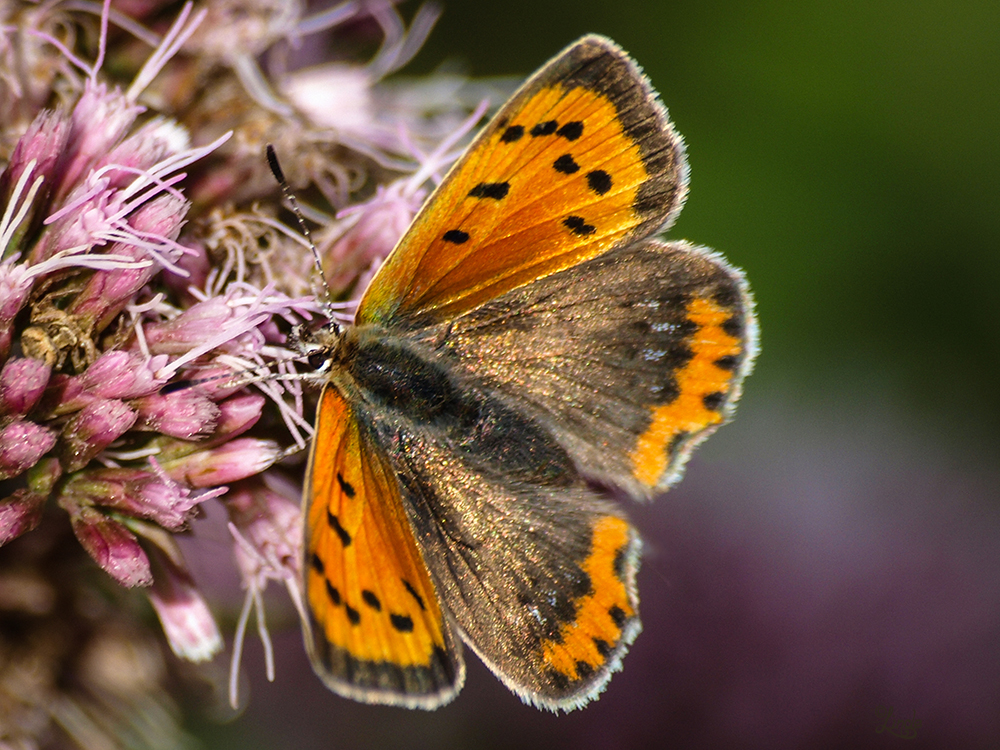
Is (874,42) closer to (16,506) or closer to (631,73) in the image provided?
(631,73)

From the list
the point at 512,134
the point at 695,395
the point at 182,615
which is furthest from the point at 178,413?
the point at 695,395

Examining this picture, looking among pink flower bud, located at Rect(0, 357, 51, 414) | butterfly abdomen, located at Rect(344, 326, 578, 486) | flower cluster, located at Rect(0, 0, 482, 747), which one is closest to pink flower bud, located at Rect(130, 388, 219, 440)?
flower cluster, located at Rect(0, 0, 482, 747)

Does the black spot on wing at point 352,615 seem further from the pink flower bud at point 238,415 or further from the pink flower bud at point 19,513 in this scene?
the pink flower bud at point 19,513

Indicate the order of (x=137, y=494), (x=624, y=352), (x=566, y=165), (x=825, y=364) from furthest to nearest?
(x=825, y=364) → (x=624, y=352) → (x=566, y=165) → (x=137, y=494)

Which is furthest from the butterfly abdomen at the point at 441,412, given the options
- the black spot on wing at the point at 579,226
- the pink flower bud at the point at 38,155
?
the pink flower bud at the point at 38,155

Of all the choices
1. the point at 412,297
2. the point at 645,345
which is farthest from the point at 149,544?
the point at 645,345

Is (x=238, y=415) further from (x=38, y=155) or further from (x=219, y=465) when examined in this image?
(x=38, y=155)
